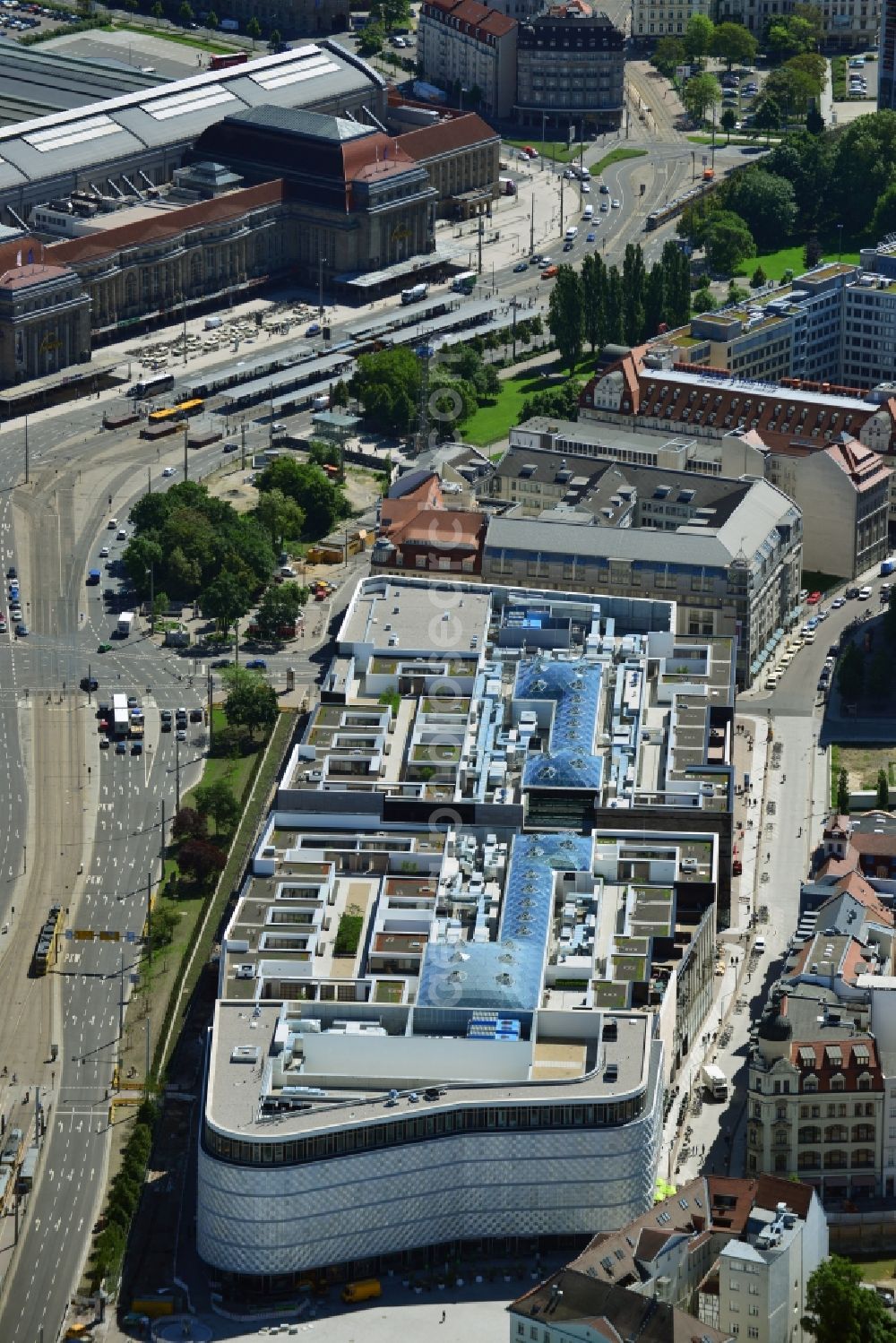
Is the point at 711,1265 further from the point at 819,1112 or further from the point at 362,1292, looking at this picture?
the point at 362,1292

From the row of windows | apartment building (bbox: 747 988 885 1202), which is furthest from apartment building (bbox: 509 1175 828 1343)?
apartment building (bbox: 747 988 885 1202)

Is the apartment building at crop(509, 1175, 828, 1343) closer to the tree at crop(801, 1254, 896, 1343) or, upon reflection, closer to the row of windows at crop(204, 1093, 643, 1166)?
the tree at crop(801, 1254, 896, 1343)

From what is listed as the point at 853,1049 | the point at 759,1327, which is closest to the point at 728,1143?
the point at 853,1049

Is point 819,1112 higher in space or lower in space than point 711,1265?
higher

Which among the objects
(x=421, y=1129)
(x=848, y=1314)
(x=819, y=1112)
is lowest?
(x=848, y=1314)

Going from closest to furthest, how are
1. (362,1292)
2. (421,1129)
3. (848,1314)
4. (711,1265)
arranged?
(848,1314) → (711,1265) → (362,1292) → (421,1129)

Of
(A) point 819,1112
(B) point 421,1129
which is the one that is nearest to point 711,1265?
(A) point 819,1112

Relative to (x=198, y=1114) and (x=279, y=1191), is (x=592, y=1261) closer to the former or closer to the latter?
(x=279, y=1191)
